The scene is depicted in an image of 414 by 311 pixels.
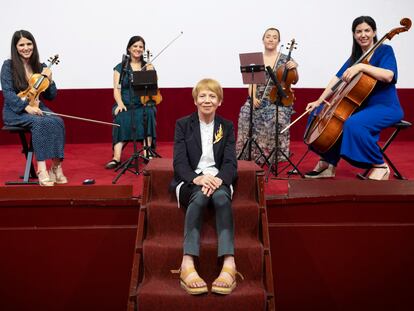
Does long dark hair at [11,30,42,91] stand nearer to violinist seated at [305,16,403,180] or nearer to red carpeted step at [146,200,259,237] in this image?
red carpeted step at [146,200,259,237]

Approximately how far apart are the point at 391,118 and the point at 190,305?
7.08 ft

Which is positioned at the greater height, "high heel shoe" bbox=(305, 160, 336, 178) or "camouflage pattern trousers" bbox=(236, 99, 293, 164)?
"camouflage pattern trousers" bbox=(236, 99, 293, 164)

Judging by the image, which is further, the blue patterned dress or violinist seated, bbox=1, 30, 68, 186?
the blue patterned dress

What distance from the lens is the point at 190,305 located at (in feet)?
10.5

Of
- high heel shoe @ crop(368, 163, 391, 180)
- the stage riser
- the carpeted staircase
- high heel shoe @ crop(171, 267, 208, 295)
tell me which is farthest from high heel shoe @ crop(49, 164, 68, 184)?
high heel shoe @ crop(368, 163, 391, 180)

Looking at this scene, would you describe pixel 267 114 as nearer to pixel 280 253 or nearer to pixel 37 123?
pixel 280 253

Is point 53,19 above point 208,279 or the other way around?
above

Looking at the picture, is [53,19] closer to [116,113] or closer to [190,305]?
[116,113]

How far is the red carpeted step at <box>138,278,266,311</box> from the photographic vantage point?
319 cm

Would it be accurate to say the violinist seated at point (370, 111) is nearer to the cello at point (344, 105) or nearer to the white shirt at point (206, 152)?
the cello at point (344, 105)

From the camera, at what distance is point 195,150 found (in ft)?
11.8

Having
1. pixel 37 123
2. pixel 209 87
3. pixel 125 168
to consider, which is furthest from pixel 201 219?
pixel 37 123

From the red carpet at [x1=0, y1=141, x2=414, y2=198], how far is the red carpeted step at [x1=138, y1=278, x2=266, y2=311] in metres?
0.92

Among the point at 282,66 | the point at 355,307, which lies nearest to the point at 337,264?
the point at 355,307
